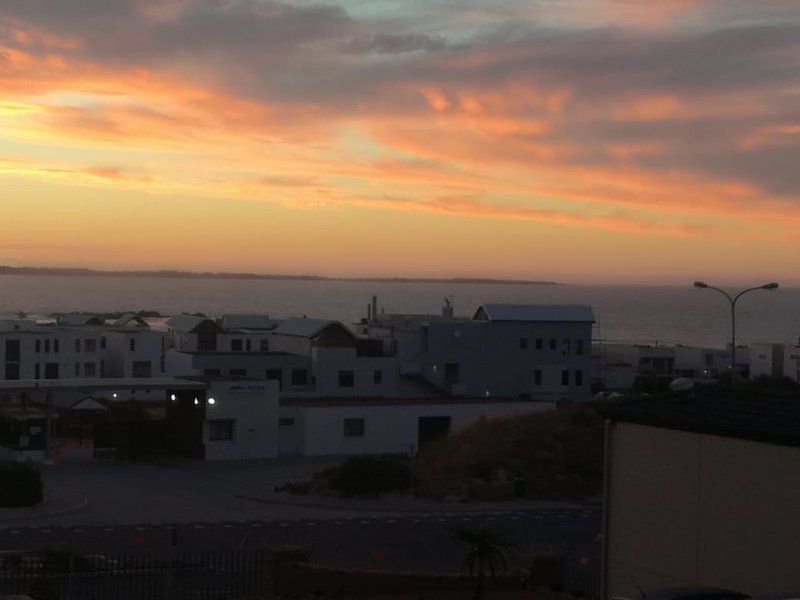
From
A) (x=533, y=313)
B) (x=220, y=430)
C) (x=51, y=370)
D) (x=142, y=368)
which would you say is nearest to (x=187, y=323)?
(x=142, y=368)

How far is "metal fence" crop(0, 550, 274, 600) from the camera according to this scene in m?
19.3

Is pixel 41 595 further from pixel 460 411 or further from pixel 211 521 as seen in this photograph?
pixel 460 411

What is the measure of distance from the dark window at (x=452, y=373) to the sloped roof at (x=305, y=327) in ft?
18.0

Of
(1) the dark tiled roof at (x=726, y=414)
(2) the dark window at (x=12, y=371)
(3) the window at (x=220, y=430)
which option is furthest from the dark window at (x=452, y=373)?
(1) the dark tiled roof at (x=726, y=414)

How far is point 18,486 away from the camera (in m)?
32.7

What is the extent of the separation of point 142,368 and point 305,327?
12.6 m

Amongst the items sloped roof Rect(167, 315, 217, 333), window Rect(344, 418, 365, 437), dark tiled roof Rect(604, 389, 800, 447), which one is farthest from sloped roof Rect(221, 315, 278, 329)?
dark tiled roof Rect(604, 389, 800, 447)

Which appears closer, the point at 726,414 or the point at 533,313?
the point at 726,414

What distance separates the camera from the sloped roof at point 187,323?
241 feet

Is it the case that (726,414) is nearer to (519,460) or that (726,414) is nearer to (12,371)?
(519,460)

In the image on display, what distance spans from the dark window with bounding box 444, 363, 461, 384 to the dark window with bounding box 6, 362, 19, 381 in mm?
23614

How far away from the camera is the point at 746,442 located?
15.5 m

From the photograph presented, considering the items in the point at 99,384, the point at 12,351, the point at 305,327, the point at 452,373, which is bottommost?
the point at 452,373

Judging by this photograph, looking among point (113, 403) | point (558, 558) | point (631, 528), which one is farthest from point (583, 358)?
point (631, 528)
